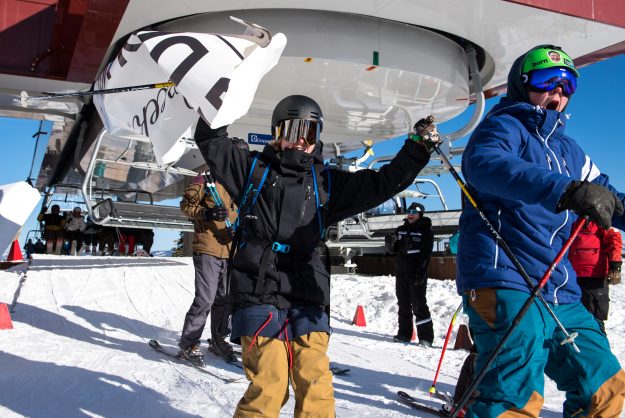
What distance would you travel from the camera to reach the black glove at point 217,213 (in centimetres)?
457

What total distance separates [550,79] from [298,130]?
107 cm

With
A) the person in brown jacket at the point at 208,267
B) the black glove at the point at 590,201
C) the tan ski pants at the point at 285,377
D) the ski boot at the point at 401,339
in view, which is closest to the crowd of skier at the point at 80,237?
the ski boot at the point at 401,339

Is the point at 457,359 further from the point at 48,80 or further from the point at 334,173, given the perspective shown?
the point at 48,80

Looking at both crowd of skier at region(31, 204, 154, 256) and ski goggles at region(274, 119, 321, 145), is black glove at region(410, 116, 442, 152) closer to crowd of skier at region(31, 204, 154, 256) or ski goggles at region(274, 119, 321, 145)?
ski goggles at region(274, 119, 321, 145)

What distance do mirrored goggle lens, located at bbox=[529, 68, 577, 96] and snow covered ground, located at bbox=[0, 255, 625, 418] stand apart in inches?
79.8

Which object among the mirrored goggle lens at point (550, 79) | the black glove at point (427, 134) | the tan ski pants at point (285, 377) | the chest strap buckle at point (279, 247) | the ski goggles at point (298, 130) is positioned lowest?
the tan ski pants at point (285, 377)

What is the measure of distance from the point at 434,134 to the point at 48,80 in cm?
837

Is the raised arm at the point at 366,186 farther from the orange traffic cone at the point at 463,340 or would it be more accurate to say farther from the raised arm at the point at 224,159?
the orange traffic cone at the point at 463,340

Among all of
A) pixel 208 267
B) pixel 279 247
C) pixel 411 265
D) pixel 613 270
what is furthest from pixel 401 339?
pixel 279 247

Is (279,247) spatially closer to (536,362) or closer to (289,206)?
(289,206)

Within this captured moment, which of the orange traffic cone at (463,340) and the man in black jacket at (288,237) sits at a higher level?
the man in black jacket at (288,237)

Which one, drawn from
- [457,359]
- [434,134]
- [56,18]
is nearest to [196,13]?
[56,18]

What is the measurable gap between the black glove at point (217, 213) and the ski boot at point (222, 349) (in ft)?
3.42

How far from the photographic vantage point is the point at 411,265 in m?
6.89
